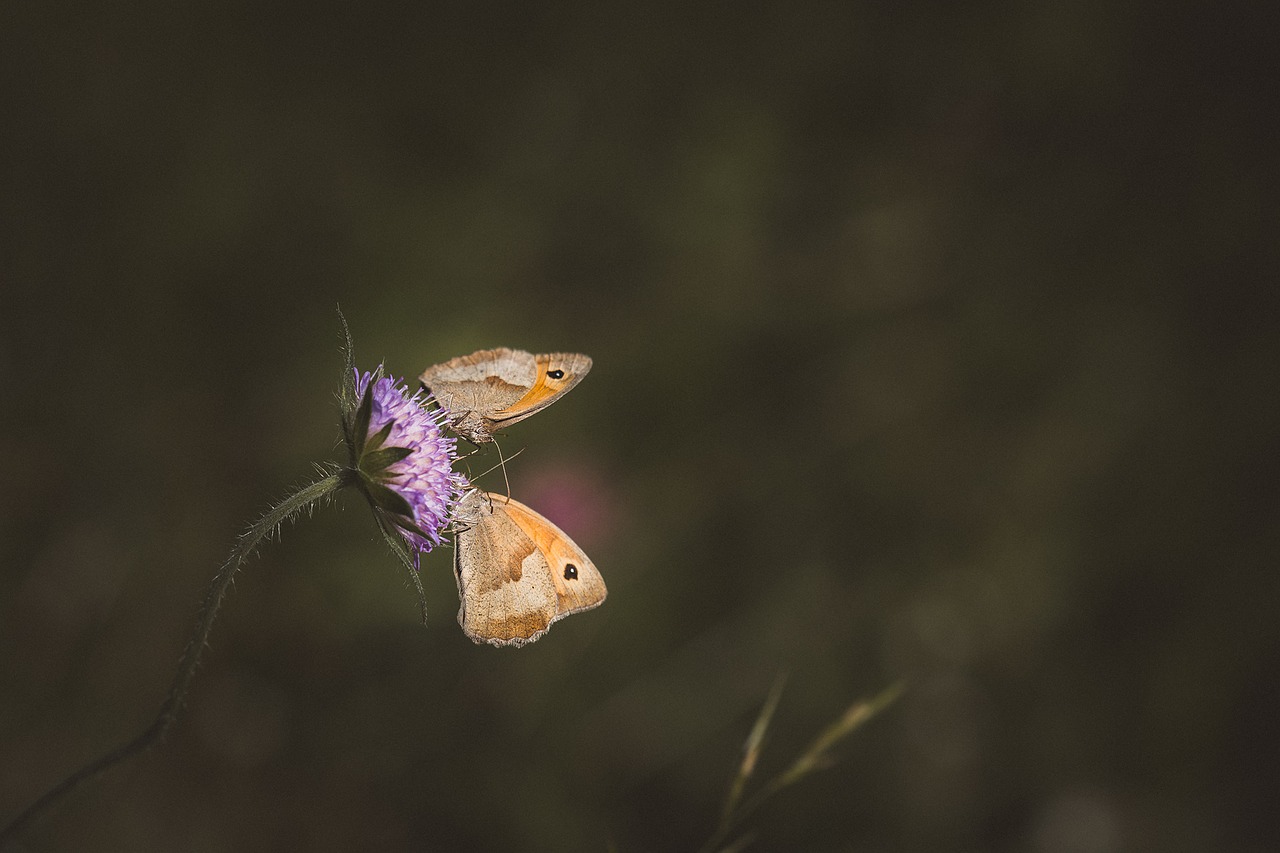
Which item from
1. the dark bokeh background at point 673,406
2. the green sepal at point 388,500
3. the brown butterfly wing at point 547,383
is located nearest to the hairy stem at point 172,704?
the green sepal at point 388,500

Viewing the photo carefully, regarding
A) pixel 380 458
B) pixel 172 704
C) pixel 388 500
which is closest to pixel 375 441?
pixel 380 458

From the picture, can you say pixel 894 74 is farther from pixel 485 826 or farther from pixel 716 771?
pixel 485 826

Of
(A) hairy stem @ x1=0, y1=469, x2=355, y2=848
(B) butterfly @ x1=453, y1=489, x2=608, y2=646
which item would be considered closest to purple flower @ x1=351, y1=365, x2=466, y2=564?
(B) butterfly @ x1=453, y1=489, x2=608, y2=646

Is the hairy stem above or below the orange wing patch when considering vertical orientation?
below

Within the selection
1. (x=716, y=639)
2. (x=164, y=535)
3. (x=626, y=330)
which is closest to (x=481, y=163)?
(x=626, y=330)

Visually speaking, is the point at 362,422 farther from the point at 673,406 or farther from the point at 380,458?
the point at 673,406

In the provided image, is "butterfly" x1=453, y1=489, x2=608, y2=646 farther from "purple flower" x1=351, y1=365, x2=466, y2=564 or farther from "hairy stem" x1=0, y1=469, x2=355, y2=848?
"hairy stem" x1=0, y1=469, x2=355, y2=848

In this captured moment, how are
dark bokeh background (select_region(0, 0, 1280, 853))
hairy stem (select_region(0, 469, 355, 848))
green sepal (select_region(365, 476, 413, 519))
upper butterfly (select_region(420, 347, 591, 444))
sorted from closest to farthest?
hairy stem (select_region(0, 469, 355, 848)) → green sepal (select_region(365, 476, 413, 519)) → upper butterfly (select_region(420, 347, 591, 444)) → dark bokeh background (select_region(0, 0, 1280, 853))
